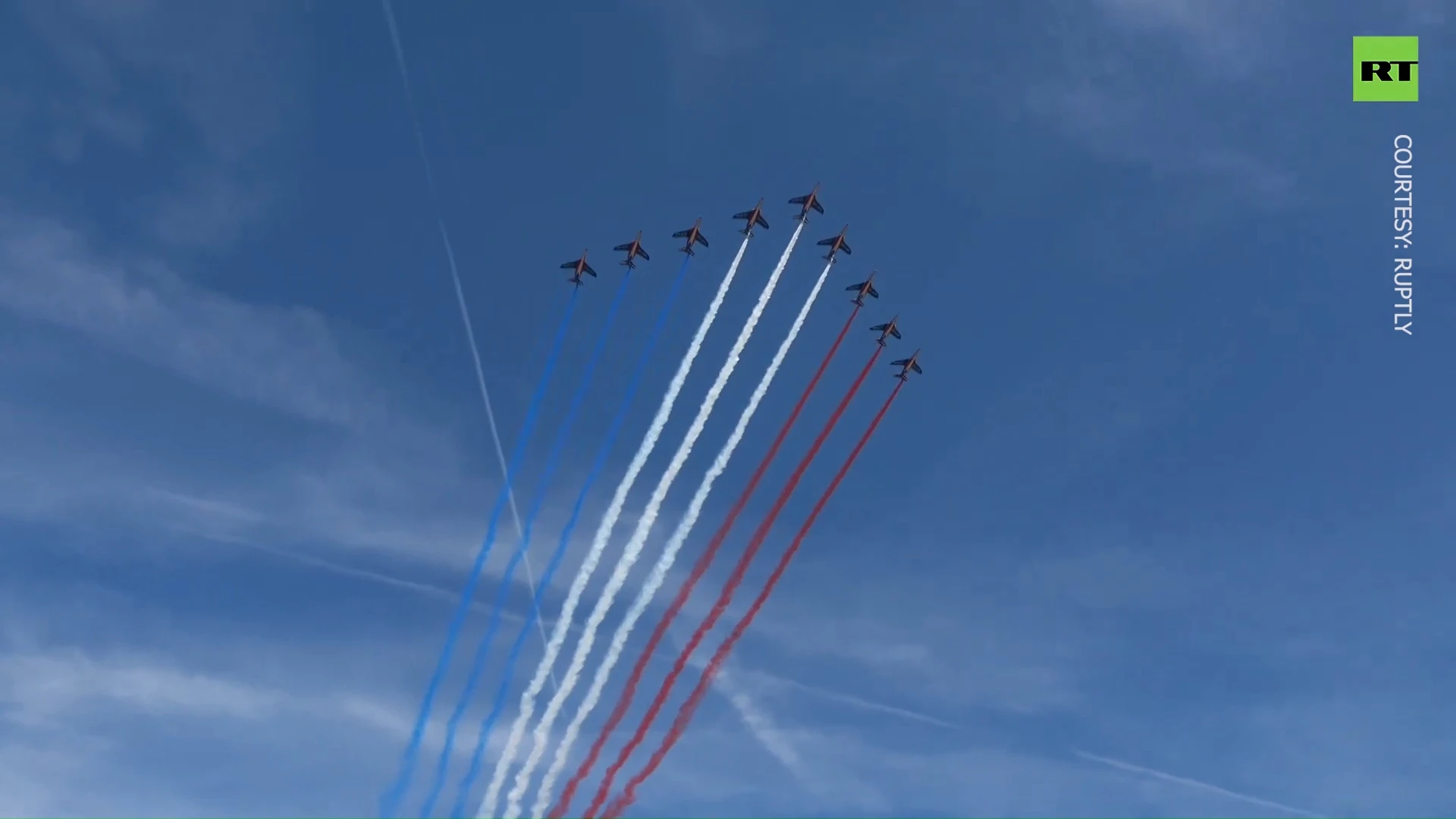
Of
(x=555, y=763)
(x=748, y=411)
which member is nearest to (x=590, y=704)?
(x=555, y=763)

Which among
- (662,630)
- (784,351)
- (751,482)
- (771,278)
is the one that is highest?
(771,278)

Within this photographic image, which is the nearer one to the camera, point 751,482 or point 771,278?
point 751,482

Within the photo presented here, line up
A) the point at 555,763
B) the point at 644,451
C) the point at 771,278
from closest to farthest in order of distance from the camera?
the point at 555,763
the point at 644,451
the point at 771,278

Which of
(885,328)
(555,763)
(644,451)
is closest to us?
(555,763)

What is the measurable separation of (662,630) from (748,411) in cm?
2113

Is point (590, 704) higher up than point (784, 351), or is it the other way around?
point (784, 351)

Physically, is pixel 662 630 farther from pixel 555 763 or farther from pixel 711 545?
pixel 555 763

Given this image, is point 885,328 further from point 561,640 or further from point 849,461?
point 561,640

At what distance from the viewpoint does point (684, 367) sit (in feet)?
298

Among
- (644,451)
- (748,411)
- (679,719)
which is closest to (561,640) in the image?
(679,719)

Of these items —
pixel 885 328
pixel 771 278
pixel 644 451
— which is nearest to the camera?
pixel 644 451

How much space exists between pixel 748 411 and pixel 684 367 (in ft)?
24.1

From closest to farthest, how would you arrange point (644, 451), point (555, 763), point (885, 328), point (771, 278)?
point (555, 763) < point (644, 451) < point (771, 278) < point (885, 328)

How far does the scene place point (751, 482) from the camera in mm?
87250
